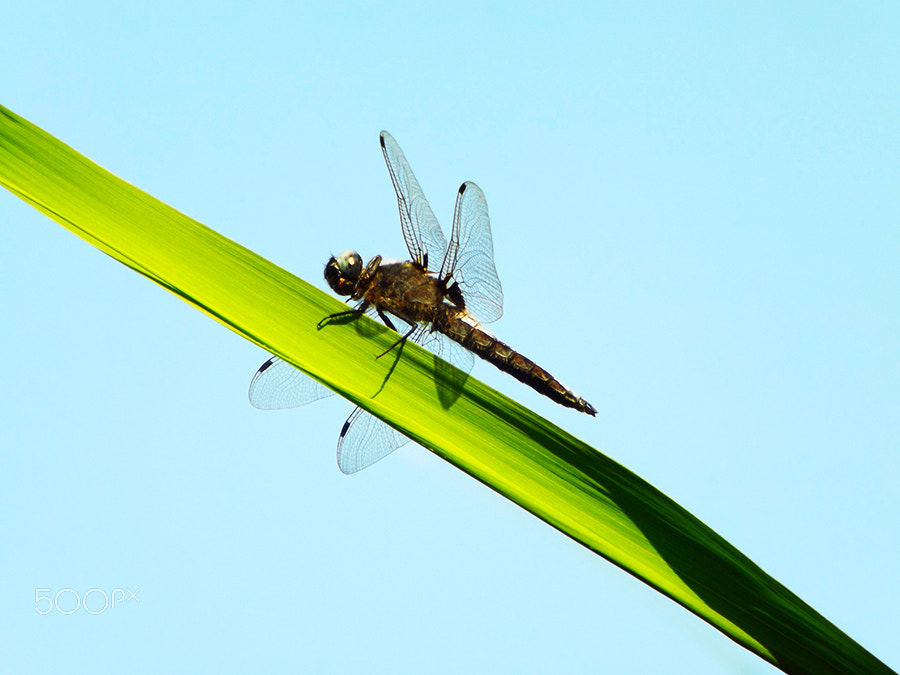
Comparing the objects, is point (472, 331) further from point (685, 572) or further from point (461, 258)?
point (685, 572)

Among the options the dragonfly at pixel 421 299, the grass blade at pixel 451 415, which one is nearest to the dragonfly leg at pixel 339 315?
the grass blade at pixel 451 415

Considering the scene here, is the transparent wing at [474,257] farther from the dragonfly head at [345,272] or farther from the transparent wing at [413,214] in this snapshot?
the dragonfly head at [345,272]

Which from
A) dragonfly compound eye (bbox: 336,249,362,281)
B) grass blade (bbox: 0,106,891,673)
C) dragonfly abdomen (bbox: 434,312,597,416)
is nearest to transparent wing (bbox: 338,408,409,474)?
dragonfly abdomen (bbox: 434,312,597,416)

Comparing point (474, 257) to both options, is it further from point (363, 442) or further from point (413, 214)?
point (363, 442)

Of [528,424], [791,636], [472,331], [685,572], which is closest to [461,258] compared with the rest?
[472,331]

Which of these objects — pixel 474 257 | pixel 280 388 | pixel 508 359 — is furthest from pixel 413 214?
pixel 280 388
